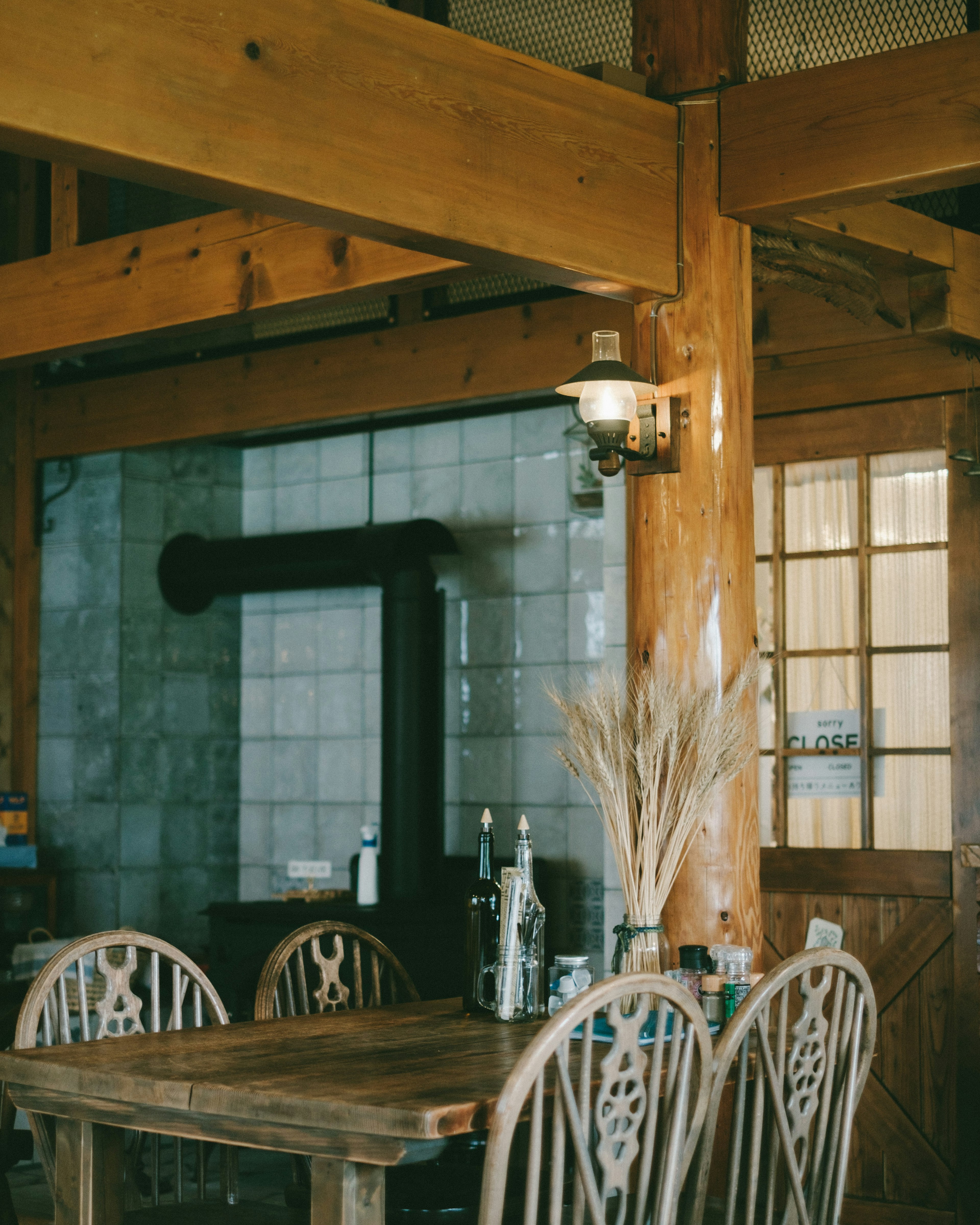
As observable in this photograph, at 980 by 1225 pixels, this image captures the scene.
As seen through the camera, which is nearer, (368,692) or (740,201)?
(740,201)

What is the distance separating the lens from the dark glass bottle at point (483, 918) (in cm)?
268

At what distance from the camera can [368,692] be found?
245 inches

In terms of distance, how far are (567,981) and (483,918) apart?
0.64ft

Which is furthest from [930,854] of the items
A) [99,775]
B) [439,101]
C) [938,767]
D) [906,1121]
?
[99,775]

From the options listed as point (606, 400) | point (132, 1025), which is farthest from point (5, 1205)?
point (606, 400)

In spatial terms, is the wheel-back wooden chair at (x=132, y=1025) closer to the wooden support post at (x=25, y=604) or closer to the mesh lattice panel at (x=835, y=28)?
the mesh lattice panel at (x=835, y=28)

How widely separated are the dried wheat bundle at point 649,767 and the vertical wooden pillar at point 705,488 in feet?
0.48

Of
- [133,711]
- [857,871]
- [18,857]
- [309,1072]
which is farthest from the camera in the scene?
[133,711]

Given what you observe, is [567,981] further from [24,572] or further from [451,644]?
[24,572]

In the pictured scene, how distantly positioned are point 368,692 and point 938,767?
2562mm

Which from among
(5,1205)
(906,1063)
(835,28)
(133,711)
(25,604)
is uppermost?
(835,28)

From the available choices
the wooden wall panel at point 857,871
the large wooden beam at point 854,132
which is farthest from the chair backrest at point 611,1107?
the wooden wall panel at point 857,871

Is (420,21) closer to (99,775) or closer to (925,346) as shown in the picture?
(925,346)

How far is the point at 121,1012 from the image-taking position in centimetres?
276
